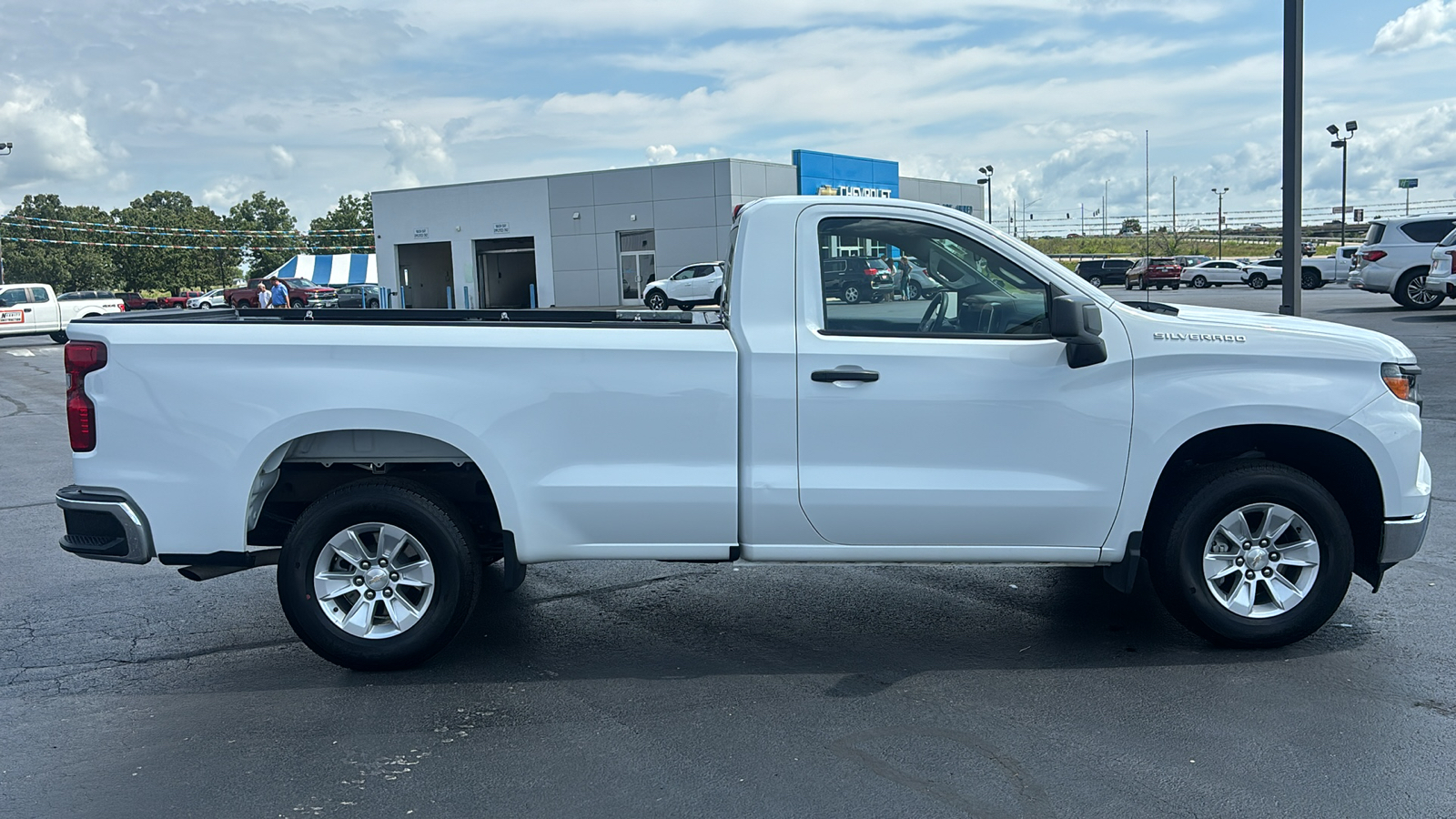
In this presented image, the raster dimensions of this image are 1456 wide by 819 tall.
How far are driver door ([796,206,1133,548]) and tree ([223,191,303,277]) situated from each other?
103026mm

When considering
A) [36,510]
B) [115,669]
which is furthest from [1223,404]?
[36,510]

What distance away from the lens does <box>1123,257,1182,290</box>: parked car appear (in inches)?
2030


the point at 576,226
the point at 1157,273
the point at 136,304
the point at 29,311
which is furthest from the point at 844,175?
the point at 136,304

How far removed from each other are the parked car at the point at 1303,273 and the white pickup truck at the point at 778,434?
1674 inches

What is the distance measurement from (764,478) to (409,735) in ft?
5.54

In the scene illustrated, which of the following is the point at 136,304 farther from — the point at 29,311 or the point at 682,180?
the point at 682,180

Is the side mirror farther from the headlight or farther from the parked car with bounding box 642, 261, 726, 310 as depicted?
the parked car with bounding box 642, 261, 726, 310

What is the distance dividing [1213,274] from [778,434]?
53228 millimetres

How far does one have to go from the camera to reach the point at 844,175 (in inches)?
1957

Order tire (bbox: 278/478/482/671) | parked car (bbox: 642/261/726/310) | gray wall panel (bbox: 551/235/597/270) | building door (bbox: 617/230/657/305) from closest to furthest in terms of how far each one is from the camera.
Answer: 1. tire (bbox: 278/478/482/671)
2. parked car (bbox: 642/261/726/310)
3. building door (bbox: 617/230/657/305)
4. gray wall panel (bbox: 551/235/597/270)

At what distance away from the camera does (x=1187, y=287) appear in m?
53.5

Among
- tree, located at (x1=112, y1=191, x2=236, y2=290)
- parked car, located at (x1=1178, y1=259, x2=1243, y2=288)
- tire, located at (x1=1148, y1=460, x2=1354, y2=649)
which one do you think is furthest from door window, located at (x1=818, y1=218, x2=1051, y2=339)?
tree, located at (x1=112, y1=191, x2=236, y2=290)

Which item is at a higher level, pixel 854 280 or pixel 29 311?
pixel 29 311

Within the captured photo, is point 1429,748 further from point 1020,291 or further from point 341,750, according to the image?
point 341,750
